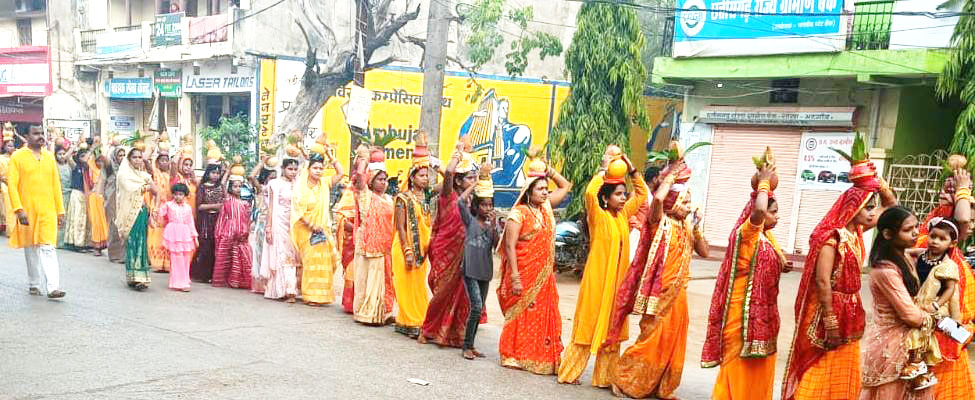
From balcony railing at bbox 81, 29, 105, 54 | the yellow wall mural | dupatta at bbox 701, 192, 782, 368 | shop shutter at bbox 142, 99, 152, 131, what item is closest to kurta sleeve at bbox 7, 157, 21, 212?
dupatta at bbox 701, 192, 782, 368

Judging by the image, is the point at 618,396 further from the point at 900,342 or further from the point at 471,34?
the point at 471,34

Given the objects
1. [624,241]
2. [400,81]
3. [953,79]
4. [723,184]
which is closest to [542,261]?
[624,241]

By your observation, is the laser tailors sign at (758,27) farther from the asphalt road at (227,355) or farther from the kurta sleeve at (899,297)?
the kurta sleeve at (899,297)

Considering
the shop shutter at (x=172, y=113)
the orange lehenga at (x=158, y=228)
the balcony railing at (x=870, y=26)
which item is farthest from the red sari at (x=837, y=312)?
the shop shutter at (x=172, y=113)

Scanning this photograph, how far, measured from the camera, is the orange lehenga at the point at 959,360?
493 cm

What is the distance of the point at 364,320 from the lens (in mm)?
8484

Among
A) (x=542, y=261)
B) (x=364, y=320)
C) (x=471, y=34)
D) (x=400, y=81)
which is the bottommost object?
(x=364, y=320)

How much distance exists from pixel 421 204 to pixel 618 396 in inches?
112

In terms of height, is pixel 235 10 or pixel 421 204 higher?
pixel 235 10

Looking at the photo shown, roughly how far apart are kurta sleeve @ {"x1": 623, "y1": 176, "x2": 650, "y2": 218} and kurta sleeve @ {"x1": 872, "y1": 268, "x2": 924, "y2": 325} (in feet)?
7.00

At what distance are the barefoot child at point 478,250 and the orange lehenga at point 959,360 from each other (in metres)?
3.41

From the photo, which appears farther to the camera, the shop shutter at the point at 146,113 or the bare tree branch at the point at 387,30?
the shop shutter at the point at 146,113

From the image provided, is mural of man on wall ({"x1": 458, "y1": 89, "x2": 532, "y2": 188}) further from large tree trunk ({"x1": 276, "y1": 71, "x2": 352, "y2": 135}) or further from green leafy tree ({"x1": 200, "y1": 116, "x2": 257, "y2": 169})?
green leafy tree ({"x1": 200, "y1": 116, "x2": 257, "y2": 169})

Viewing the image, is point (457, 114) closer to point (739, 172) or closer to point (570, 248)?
point (739, 172)
